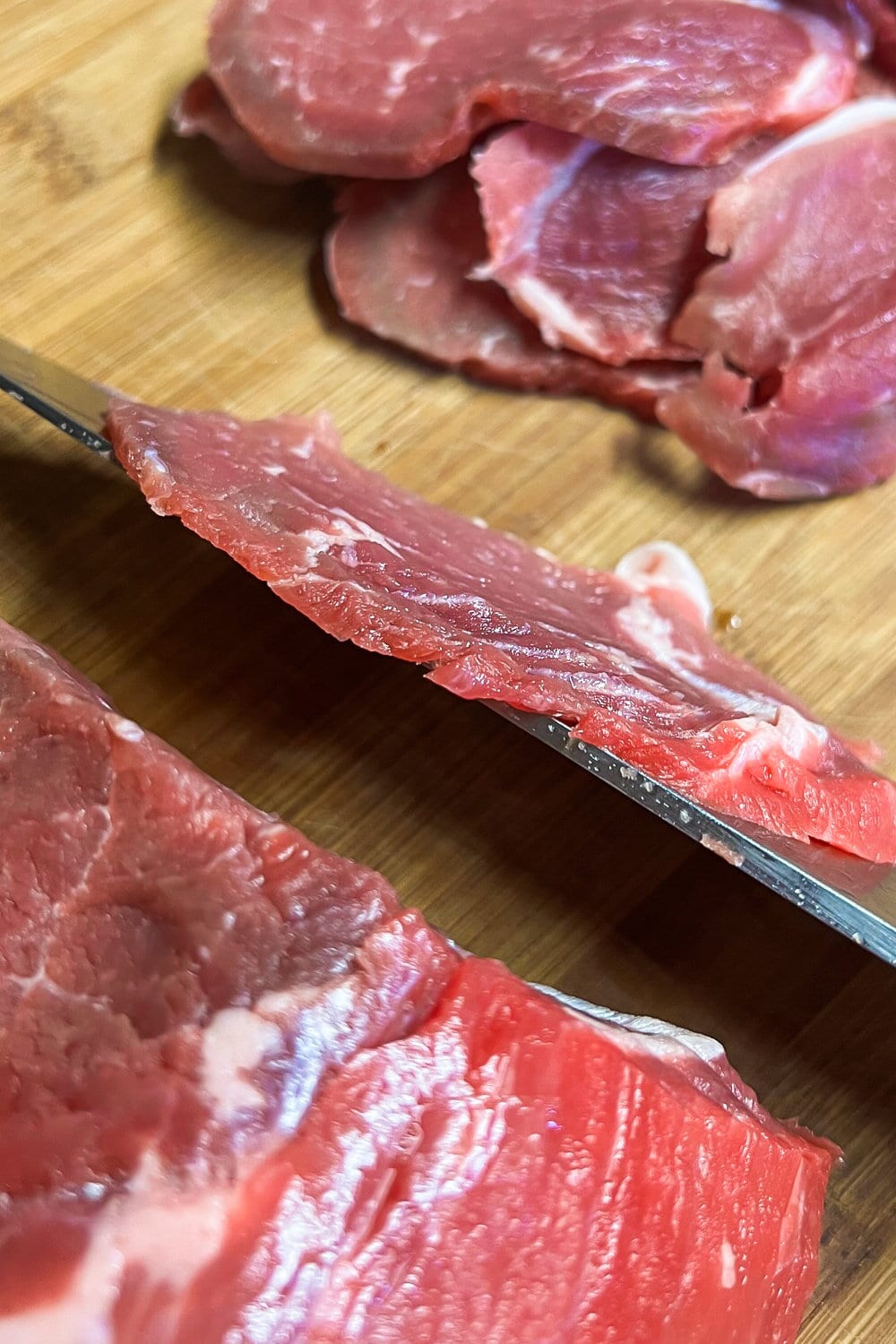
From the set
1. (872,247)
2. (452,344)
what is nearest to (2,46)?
(452,344)

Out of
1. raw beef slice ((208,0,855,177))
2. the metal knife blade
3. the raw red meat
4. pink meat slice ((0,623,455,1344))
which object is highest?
raw beef slice ((208,0,855,177))

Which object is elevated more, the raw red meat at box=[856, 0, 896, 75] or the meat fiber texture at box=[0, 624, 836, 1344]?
the raw red meat at box=[856, 0, 896, 75]

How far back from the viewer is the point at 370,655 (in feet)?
6.90

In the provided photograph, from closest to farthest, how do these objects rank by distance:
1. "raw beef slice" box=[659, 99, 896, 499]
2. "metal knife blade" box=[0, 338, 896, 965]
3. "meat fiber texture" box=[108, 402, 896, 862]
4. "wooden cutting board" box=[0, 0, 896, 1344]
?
"metal knife blade" box=[0, 338, 896, 965], "meat fiber texture" box=[108, 402, 896, 862], "wooden cutting board" box=[0, 0, 896, 1344], "raw beef slice" box=[659, 99, 896, 499]

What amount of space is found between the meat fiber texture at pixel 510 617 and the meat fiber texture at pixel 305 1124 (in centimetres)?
31

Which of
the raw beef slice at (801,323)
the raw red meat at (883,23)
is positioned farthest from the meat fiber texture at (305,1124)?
the raw red meat at (883,23)

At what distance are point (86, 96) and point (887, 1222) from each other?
2494 millimetres

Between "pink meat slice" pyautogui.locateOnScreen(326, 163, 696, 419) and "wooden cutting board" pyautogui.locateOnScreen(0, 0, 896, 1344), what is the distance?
0.06m

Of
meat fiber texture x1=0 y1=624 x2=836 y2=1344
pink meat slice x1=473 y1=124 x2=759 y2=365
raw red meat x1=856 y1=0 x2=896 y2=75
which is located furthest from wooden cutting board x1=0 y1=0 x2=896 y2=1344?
raw red meat x1=856 y1=0 x2=896 y2=75

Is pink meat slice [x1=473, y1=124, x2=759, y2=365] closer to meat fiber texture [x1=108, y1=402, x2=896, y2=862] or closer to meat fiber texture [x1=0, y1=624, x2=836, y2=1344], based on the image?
meat fiber texture [x1=108, y1=402, x2=896, y2=862]

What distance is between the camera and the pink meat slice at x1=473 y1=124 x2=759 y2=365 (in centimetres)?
235

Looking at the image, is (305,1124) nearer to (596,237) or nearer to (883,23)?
(596,237)

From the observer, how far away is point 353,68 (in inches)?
95.2

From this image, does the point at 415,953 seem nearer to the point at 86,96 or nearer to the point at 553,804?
the point at 553,804
